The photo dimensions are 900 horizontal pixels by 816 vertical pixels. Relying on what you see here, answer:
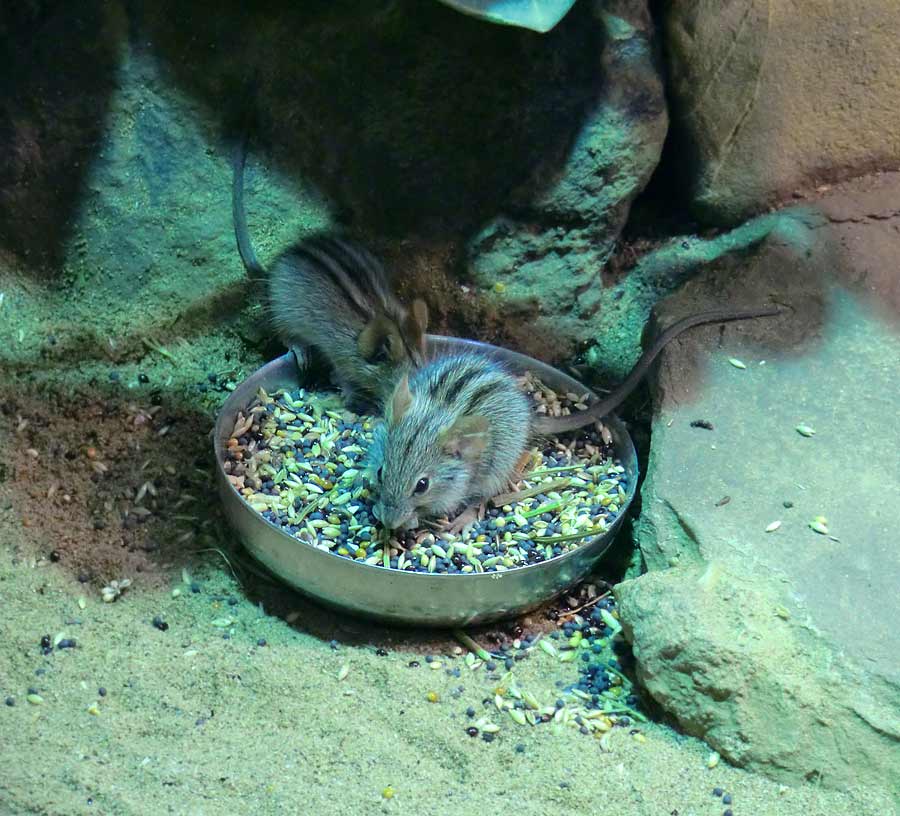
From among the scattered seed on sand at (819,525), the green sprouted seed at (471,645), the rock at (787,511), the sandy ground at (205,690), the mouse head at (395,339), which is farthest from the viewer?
the mouse head at (395,339)

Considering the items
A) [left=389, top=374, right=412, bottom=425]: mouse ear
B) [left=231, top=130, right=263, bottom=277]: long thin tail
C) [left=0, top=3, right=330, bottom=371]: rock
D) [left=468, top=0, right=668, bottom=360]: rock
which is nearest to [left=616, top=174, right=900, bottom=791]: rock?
[left=468, top=0, right=668, bottom=360]: rock

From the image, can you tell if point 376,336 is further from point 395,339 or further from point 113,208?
point 113,208

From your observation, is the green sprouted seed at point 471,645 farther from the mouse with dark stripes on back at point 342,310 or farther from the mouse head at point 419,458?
the mouse with dark stripes on back at point 342,310

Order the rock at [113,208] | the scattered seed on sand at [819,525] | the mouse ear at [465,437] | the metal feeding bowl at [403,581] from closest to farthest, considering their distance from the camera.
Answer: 1. the metal feeding bowl at [403,581]
2. the scattered seed on sand at [819,525]
3. the mouse ear at [465,437]
4. the rock at [113,208]

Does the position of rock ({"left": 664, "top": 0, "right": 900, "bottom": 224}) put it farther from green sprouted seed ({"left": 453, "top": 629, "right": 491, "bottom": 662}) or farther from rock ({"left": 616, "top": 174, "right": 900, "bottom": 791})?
green sprouted seed ({"left": 453, "top": 629, "right": 491, "bottom": 662})

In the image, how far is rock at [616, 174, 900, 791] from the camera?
3.84 m

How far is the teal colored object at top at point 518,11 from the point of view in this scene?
155 inches

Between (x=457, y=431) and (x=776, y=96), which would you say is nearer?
(x=457, y=431)

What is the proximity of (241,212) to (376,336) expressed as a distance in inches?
37.0

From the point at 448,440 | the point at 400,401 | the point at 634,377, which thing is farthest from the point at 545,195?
the point at 448,440

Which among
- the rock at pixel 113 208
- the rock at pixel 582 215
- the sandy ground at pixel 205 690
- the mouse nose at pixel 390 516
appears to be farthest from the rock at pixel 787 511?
the rock at pixel 113 208

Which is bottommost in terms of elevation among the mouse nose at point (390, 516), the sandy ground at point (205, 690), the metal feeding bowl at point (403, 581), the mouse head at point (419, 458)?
the sandy ground at point (205, 690)

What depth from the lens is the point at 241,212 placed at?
17.7 ft

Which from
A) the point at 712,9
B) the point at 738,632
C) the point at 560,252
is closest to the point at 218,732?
the point at 738,632
